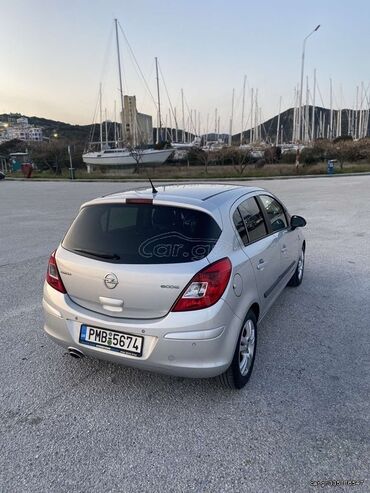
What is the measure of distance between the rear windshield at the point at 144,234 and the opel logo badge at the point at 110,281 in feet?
0.37

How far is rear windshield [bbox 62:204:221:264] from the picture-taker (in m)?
2.47

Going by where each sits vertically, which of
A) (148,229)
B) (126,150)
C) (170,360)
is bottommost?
(170,360)

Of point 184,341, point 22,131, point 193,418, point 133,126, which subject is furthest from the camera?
point 22,131

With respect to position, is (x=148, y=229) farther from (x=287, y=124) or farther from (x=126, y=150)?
(x=287, y=124)

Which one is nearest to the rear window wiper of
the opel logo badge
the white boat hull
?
the opel logo badge

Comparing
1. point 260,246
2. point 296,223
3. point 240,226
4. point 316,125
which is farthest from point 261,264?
point 316,125

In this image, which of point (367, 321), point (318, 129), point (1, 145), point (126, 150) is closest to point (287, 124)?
point (318, 129)

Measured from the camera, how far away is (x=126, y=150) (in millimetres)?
42344

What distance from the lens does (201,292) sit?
2.34 meters

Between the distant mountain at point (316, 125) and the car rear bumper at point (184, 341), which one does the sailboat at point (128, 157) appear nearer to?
the distant mountain at point (316, 125)

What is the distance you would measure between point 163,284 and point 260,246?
1169 millimetres

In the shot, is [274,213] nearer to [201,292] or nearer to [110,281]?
[201,292]

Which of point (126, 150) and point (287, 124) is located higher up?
point (287, 124)

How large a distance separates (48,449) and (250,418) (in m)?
1.31
